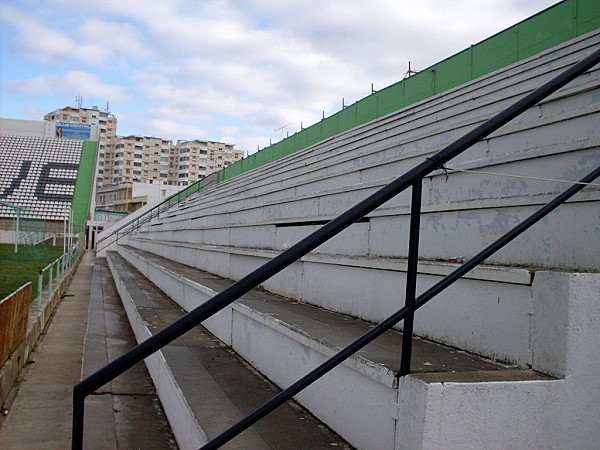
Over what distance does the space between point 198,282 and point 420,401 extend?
375 cm

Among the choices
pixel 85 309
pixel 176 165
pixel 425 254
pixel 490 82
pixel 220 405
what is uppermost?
pixel 176 165

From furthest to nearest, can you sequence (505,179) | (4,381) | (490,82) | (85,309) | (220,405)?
(85,309), (490,82), (4,381), (505,179), (220,405)

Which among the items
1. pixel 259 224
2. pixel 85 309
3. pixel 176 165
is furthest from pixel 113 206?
pixel 259 224

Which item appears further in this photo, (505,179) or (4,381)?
(4,381)

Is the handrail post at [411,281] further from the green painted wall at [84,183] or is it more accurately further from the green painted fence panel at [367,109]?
the green painted wall at [84,183]

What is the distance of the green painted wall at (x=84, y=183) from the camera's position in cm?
4139

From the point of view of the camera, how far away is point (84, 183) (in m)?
44.9

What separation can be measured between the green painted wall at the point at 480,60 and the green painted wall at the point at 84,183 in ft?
101

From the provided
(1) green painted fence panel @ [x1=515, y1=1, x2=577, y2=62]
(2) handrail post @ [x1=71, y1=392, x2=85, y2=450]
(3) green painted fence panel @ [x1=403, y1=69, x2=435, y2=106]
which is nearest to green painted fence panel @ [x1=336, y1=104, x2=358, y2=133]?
(3) green painted fence panel @ [x1=403, y1=69, x2=435, y2=106]

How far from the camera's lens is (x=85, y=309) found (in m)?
10.2

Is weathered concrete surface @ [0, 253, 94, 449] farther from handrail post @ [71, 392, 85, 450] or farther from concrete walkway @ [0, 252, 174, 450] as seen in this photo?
handrail post @ [71, 392, 85, 450]

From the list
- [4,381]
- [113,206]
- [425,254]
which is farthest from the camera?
[113,206]

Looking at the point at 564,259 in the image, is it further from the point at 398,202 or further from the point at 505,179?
the point at 398,202

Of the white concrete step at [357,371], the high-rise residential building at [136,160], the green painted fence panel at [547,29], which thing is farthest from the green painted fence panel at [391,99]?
the high-rise residential building at [136,160]
